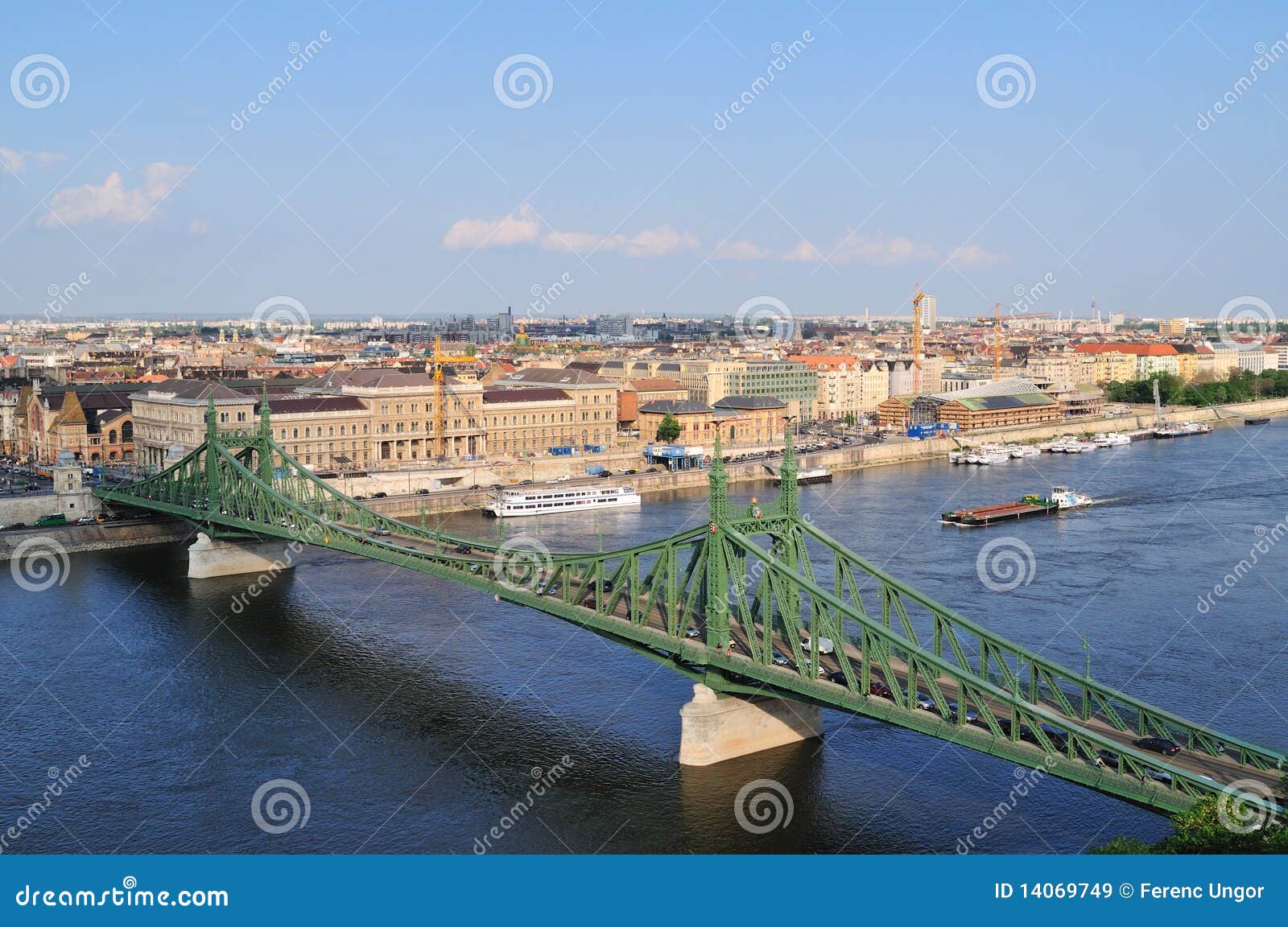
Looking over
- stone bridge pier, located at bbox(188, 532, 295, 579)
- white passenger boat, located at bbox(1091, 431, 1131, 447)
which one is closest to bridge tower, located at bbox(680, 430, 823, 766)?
stone bridge pier, located at bbox(188, 532, 295, 579)

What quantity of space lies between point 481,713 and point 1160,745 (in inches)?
342

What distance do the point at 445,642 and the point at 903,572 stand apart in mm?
9355

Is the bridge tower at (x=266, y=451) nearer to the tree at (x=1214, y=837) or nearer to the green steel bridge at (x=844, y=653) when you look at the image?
the green steel bridge at (x=844, y=653)

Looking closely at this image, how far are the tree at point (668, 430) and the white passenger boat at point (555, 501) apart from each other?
1019 cm

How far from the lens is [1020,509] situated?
36219 millimetres

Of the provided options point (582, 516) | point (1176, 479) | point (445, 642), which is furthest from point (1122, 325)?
point (445, 642)

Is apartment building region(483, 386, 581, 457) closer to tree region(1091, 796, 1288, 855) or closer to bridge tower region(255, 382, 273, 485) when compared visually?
bridge tower region(255, 382, 273, 485)

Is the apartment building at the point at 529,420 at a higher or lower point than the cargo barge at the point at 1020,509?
higher

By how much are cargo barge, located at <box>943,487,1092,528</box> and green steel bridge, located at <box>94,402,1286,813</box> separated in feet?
38.2

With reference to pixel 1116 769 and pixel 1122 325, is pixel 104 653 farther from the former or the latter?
pixel 1122 325

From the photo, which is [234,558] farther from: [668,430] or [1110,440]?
[1110,440]

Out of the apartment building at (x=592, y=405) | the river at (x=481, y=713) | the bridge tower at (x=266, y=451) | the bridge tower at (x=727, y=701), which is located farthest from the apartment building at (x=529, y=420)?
the bridge tower at (x=727, y=701)

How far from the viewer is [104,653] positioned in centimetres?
2181

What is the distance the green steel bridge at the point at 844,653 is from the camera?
13.2 metres
